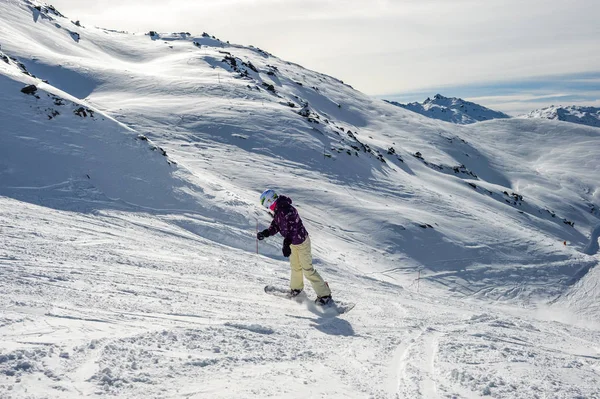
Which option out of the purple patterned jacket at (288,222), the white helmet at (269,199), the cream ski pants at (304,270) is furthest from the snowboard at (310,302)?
the white helmet at (269,199)

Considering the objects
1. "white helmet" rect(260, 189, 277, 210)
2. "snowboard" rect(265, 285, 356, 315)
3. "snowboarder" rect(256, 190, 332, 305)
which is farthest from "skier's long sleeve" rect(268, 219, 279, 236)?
"snowboard" rect(265, 285, 356, 315)

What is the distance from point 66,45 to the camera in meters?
49.3

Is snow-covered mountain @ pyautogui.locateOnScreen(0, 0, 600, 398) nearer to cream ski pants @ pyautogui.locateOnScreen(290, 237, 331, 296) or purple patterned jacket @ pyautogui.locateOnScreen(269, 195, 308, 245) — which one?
cream ski pants @ pyautogui.locateOnScreen(290, 237, 331, 296)

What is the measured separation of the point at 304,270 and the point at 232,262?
137 inches

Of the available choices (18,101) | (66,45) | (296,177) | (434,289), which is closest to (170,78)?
(66,45)

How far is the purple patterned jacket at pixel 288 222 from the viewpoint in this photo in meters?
9.02

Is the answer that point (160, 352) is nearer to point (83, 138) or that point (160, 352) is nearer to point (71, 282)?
point (71, 282)

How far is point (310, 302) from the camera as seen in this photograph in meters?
9.16

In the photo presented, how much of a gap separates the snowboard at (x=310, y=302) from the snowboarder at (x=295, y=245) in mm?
81

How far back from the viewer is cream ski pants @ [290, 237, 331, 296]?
29.6 ft

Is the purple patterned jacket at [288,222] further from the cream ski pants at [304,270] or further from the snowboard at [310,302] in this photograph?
the snowboard at [310,302]

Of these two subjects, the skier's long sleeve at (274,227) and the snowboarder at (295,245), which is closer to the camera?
the snowboarder at (295,245)

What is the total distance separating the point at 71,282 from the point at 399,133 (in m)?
72.8

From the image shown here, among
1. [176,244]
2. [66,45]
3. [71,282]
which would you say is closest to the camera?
[71,282]
